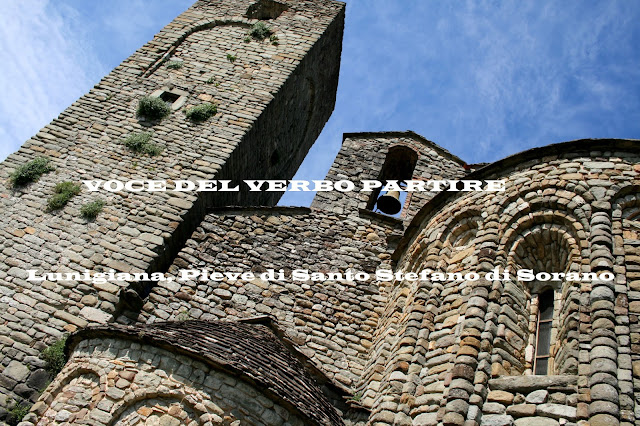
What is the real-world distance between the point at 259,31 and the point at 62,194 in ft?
22.5

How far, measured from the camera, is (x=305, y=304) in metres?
8.87

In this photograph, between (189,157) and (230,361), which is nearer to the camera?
(230,361)

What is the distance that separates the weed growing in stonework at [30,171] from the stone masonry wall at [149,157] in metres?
0.13

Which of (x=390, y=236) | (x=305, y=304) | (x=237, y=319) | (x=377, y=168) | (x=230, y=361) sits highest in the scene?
(x=377, y=168)

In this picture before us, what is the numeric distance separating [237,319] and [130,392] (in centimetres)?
255

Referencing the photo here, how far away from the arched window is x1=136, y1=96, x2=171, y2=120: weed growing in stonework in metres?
7.96

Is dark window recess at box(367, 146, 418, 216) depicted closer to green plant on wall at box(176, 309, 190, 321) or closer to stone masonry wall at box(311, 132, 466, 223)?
stone masonry wall at box(311, 132, 466, 223)

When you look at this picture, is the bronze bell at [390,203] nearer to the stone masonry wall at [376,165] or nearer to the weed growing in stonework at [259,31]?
the stone masonry wall at [376,165]

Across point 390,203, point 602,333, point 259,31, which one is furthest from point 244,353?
point 259,31

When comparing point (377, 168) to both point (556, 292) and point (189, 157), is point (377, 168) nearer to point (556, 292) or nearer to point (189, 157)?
point (189, 157)

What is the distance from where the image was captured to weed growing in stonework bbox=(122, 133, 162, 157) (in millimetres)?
10602

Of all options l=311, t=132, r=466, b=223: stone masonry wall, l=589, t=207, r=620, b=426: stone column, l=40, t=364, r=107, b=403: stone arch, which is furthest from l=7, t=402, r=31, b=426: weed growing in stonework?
l=589, t=207, r=620, b=426: stone column

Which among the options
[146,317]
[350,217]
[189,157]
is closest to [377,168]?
[350,217]

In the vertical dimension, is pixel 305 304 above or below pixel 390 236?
below
